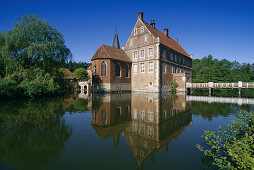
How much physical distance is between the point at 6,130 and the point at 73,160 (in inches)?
168

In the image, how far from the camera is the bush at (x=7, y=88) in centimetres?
1502

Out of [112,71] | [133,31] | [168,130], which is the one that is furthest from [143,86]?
[168,130]

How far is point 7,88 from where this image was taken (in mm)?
15445

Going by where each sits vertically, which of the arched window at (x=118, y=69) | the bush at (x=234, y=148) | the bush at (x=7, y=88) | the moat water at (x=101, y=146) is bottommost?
the moat water at (x=101, y=146)

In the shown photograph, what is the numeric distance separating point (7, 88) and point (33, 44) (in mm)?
7458

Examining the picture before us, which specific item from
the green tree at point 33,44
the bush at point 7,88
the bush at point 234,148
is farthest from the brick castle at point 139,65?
the bush at point 234,148

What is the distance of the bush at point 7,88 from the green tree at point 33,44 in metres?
5.19

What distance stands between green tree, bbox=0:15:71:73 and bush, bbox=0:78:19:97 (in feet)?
17.0

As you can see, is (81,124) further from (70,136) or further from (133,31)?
(133,31)

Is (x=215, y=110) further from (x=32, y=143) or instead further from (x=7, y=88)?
(x=7, y=88)

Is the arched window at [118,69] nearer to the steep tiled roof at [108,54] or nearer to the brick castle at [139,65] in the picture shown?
the brick castle at [139,65]

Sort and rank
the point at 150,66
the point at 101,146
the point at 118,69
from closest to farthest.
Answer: the point at 101,146 < the point at 150,66 < the point at 118,69

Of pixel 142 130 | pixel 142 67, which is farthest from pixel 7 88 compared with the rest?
pixel 142 67

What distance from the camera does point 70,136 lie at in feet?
18.3
